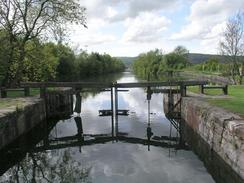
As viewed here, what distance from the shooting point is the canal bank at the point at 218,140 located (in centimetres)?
1016

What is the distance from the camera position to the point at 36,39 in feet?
80.5

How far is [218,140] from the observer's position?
12.2 m

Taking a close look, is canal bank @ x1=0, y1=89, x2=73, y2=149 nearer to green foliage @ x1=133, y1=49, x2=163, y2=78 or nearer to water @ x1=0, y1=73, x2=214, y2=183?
water @ x1=0, y1=73, x2=214, y2=183

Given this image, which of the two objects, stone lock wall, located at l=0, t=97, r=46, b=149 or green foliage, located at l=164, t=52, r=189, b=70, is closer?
stone lock wall, located at l=0, t=97, r=46, b=149

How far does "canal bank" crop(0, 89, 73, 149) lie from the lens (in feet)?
44.9

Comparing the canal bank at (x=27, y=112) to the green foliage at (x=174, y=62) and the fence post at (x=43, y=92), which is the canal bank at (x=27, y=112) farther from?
the green foliage at (x=174, y=62)

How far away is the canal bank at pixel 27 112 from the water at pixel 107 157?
741 mm

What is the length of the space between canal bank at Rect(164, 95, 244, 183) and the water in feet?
1.53

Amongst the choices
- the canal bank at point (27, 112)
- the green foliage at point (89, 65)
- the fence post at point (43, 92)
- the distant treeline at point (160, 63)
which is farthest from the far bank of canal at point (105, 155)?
the distant treeline at point (160, 63)

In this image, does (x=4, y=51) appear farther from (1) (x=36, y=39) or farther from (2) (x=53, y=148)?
(2) (x=53, y=148)

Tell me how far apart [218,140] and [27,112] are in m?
9.09

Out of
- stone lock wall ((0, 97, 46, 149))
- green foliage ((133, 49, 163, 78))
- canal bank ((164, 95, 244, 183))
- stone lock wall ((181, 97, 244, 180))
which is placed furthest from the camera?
green foliage ((133, 49, 163, 78))

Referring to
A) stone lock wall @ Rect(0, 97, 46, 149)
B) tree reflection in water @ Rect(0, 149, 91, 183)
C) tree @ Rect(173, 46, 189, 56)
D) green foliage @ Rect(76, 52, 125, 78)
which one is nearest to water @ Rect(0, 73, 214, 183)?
tree reflection in water @ Rect(0, 149, 91, 183)

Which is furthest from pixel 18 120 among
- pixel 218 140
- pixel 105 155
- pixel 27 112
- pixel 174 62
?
pixel 174 62
